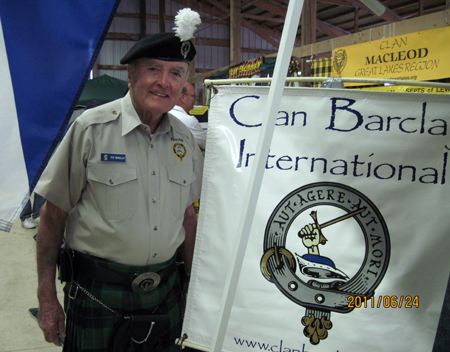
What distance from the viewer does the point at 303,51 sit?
4910mm

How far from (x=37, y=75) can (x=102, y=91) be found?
7.44 m

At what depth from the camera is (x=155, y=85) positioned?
4.79 feet

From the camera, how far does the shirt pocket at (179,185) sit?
152 centimetres

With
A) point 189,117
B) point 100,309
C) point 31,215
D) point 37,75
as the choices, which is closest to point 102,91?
point 31,215

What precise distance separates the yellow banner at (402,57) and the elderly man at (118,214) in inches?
98.0

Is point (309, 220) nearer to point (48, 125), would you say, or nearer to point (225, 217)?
point (225, 217)

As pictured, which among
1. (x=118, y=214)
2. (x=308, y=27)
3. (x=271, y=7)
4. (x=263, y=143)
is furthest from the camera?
(x=271, y=7)

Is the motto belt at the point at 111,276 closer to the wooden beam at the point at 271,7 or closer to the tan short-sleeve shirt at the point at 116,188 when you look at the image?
the tan short-sleeve shirt at the point at 116,188

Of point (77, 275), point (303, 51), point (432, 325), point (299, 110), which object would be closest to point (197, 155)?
point (299, 110)

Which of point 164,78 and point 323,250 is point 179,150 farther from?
point 323,250

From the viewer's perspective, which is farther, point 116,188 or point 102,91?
point 102,91

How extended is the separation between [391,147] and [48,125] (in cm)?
101

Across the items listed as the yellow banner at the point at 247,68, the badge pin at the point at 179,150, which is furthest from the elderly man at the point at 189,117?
the yellow banner at the point at 247,68

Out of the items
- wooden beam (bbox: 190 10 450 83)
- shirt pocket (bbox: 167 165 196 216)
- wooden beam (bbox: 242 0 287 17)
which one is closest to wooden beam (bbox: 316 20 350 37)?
wooden beam (bbox: 242 0 287 17)
